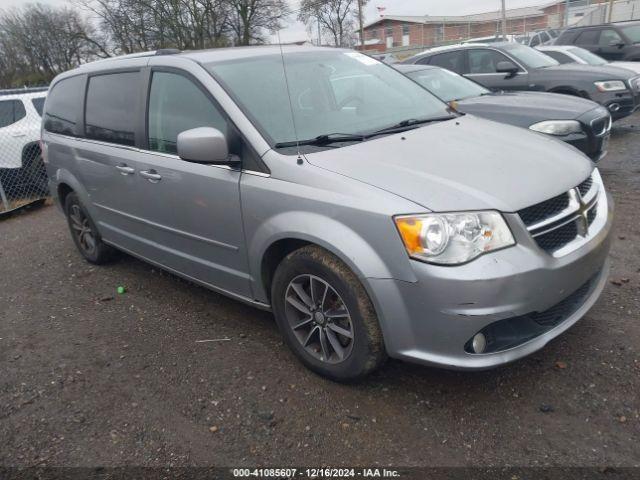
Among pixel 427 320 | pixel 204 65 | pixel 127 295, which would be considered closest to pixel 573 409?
pixel 427 320

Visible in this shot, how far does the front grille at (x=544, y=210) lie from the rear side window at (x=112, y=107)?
278cm

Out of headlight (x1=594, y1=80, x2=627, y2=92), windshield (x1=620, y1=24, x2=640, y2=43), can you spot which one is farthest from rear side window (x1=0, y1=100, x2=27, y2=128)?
windshield (x1=620, y1=24, x2=640, y2=43)

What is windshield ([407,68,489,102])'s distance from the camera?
682 centimetres

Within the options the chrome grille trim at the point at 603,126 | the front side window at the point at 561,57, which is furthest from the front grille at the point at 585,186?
the front side window at the point at 561,57

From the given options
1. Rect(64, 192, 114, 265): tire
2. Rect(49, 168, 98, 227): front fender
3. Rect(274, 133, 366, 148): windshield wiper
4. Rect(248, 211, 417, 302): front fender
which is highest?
Rect(274, 133, 366, 148): windshield wiper

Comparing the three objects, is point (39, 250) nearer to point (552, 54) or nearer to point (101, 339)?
point (101, 339)

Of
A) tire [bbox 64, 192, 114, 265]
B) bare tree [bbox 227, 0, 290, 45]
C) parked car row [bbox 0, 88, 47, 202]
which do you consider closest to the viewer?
tire [bbox 64, 192, 114, 265]

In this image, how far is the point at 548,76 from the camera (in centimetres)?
815

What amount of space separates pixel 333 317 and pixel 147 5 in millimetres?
34948

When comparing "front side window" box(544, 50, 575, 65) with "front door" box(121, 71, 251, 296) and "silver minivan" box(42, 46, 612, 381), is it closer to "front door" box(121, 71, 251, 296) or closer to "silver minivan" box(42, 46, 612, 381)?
"silver minivan" box(42, 46, 612, 381)

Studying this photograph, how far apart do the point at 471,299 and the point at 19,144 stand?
7.92 meters

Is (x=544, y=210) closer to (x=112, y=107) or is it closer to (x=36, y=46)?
(x=112, y=107)

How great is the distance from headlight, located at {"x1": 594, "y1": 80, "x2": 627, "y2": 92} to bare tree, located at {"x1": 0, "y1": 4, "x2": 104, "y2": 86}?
42022mm

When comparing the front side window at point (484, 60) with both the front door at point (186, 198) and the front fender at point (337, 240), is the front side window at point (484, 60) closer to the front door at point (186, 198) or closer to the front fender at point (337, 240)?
the front door at point (186, 198)
